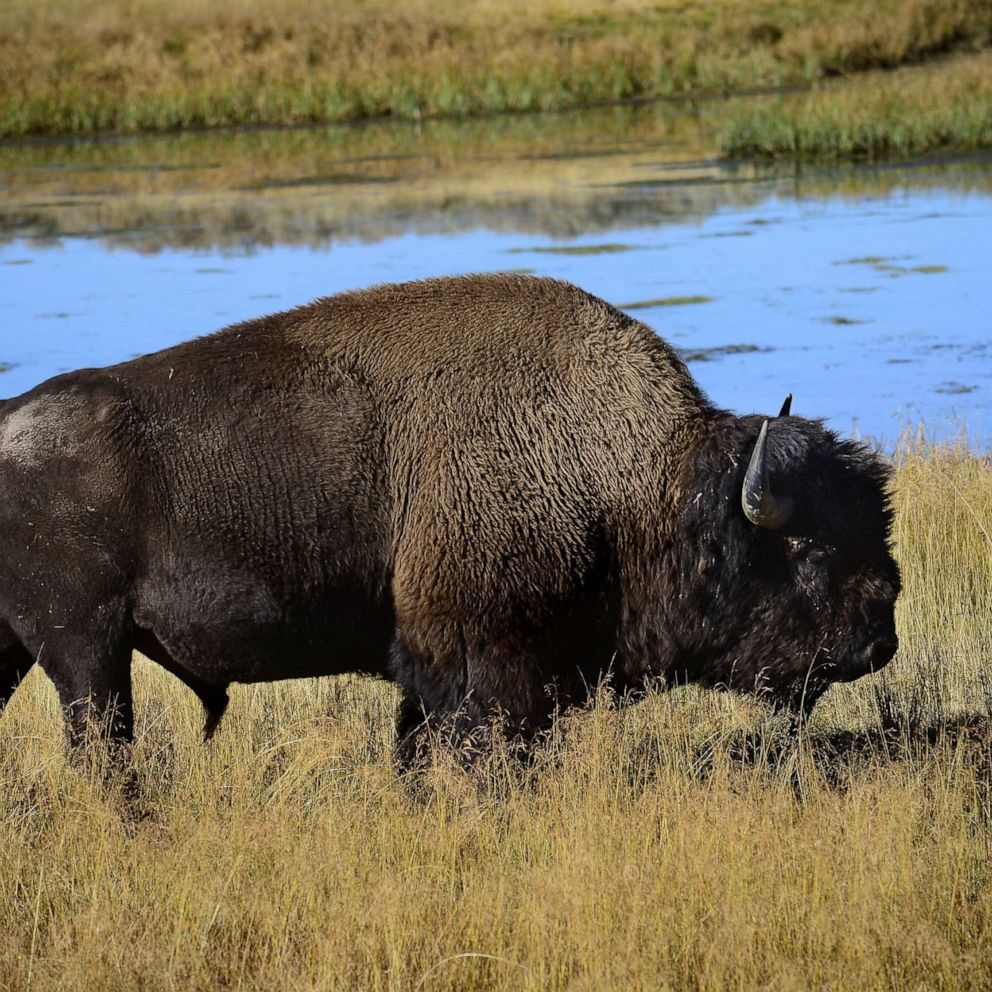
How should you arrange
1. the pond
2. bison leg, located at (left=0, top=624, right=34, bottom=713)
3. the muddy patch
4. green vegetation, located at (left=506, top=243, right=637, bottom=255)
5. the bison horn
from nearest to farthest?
the bison horn, bison leg, located at (left=0, top=624, right=34, bottom=713), the pond, the muddy patch, green vegetation, located at (left=506, top=243, right=637, bottom=255)

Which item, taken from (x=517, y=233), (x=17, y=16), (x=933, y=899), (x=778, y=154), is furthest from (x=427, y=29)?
(x=933, y=899)

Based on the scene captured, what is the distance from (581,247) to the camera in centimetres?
2023

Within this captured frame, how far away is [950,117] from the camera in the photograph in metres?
26.0

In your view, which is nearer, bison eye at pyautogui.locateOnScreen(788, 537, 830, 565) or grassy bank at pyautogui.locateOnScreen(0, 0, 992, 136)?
bison eye at pyautogui.locateOnScreen(788, 537, 830, 565)

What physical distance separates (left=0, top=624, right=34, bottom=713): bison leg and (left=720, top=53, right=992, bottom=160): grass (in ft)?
73.8

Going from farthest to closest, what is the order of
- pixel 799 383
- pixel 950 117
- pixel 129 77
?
pixel 129 77 → pixel 950 117 → pixel 799 383

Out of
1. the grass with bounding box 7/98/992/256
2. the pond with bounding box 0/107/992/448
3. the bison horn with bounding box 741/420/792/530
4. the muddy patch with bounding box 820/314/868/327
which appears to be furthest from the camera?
the grass with bounding box 7/98/992/256

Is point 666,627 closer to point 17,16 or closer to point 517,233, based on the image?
point 517,233

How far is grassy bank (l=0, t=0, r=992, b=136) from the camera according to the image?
3694 centimetres

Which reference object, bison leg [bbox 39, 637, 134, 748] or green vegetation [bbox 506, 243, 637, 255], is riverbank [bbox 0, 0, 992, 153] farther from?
bison leg [bbox 39, 637, 134, 748]

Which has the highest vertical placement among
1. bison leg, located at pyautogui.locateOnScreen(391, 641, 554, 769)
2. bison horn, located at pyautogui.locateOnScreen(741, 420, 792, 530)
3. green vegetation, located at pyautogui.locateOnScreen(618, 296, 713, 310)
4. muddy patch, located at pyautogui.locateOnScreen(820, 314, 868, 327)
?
bison horn, located at pyautogui.locateOnScreen(741, 420, 792, 530)

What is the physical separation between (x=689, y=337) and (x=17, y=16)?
45.7m

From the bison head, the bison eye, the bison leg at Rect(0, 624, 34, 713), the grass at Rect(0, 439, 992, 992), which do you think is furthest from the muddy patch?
the bison leg at Rect(0, 624, 34, 713)

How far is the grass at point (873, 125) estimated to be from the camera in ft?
84.3
